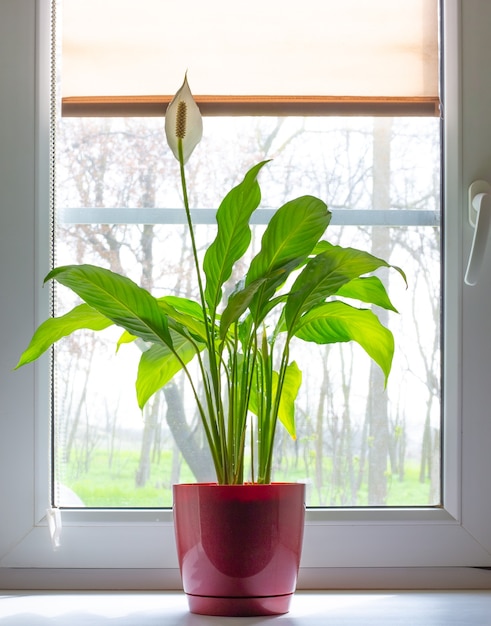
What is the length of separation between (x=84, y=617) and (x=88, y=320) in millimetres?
324

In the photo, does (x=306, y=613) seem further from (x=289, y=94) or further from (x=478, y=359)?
(x=289, y=94)

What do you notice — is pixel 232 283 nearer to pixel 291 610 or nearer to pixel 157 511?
pixel 157 511

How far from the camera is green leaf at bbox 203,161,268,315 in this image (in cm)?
92

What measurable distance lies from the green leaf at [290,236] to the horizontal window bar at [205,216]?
10.2 inches

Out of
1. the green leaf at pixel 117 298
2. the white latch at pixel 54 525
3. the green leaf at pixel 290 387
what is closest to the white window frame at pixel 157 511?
the white latch at pixel 54 525

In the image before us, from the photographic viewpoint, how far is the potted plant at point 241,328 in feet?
2.90

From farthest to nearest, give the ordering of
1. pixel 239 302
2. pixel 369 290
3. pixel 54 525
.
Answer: pixel 54 525 → pixel 369 290 → pixel 239 302

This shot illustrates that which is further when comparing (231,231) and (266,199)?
(266,199)

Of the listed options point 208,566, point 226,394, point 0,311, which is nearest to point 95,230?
point 0,311

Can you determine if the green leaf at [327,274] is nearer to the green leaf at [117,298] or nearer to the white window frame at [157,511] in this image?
the green leaf at [117,298]

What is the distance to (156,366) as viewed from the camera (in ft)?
3.36

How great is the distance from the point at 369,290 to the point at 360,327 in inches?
1.8

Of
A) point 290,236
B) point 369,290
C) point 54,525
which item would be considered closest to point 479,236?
point 369,290

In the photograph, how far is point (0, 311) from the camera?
1.14 meters
